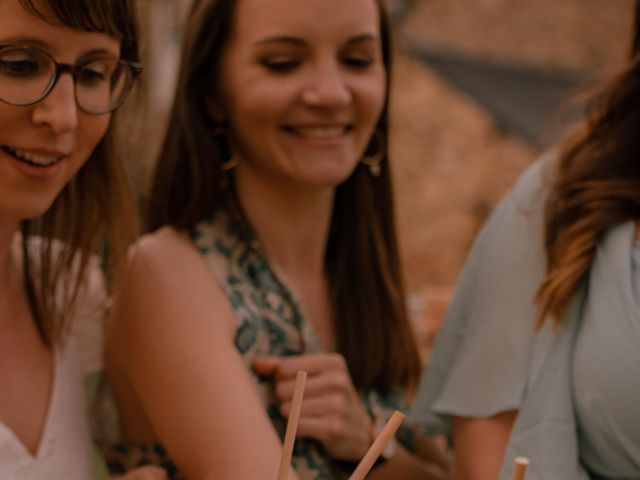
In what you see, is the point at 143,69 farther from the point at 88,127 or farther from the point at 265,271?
the point at 265,271

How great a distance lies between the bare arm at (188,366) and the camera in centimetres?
196

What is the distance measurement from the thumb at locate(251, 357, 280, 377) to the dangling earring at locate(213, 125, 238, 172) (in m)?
0.40

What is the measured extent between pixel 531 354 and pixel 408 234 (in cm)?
606

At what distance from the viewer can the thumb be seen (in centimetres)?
210

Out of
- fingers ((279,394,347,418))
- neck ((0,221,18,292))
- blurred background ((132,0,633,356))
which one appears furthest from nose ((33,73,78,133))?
blurred background ((132,0,633,356))

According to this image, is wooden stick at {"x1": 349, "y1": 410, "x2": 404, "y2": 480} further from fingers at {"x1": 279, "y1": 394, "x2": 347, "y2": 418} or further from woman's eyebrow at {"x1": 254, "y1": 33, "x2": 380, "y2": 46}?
woman's eyebrow at {"x1": 254, "y1": 33, "x2": 380, "y2": 46}

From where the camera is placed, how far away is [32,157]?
176 cm

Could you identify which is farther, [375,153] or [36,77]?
[375,153]

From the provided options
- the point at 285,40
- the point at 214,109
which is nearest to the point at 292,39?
the point at 285,40

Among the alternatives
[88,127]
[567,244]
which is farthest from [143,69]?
[567,244]

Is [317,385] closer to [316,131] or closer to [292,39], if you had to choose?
[316,131]

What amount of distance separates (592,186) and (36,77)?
1014mm

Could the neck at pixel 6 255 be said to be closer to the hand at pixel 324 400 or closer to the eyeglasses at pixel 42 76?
the eyeglasses at pixel 42 76

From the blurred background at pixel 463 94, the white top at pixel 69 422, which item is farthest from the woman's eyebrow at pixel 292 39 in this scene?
the blurred background at pixel 463 94
